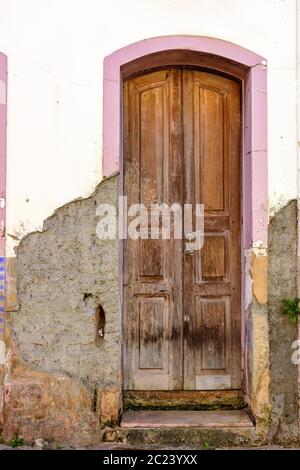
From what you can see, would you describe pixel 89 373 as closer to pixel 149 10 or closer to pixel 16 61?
pixel 16 61

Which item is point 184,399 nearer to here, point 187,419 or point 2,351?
point 187,419

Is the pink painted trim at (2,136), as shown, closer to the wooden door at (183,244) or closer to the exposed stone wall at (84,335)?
the exposed stone wall at (84,335)

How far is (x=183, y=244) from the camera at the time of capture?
4906mm

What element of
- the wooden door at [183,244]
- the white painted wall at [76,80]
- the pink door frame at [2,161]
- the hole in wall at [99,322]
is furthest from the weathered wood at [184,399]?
the white painted wall at [76,80]

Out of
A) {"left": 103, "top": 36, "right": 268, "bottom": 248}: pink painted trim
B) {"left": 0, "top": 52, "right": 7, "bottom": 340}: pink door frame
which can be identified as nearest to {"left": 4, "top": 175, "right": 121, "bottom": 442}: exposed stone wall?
{"left": 0, "top": 52, "right": 7, "bottom": 340}: pink door frame

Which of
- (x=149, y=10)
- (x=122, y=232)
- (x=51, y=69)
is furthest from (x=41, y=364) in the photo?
(x=149, y=10)

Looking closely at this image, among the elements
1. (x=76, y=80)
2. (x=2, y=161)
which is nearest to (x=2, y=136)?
(x=2, y=161)

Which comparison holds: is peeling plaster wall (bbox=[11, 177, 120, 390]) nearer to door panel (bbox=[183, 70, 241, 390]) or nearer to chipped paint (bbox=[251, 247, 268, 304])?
A: door panel (bbox=[183, 70, 241, 390])

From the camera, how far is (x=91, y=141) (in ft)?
14.9

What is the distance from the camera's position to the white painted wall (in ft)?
14.9

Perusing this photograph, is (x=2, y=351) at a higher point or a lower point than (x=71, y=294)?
lower

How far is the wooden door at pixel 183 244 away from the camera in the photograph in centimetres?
486

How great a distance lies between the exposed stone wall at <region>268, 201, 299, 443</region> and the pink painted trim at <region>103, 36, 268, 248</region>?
0.14 metres

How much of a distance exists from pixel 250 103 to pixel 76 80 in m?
1.36
